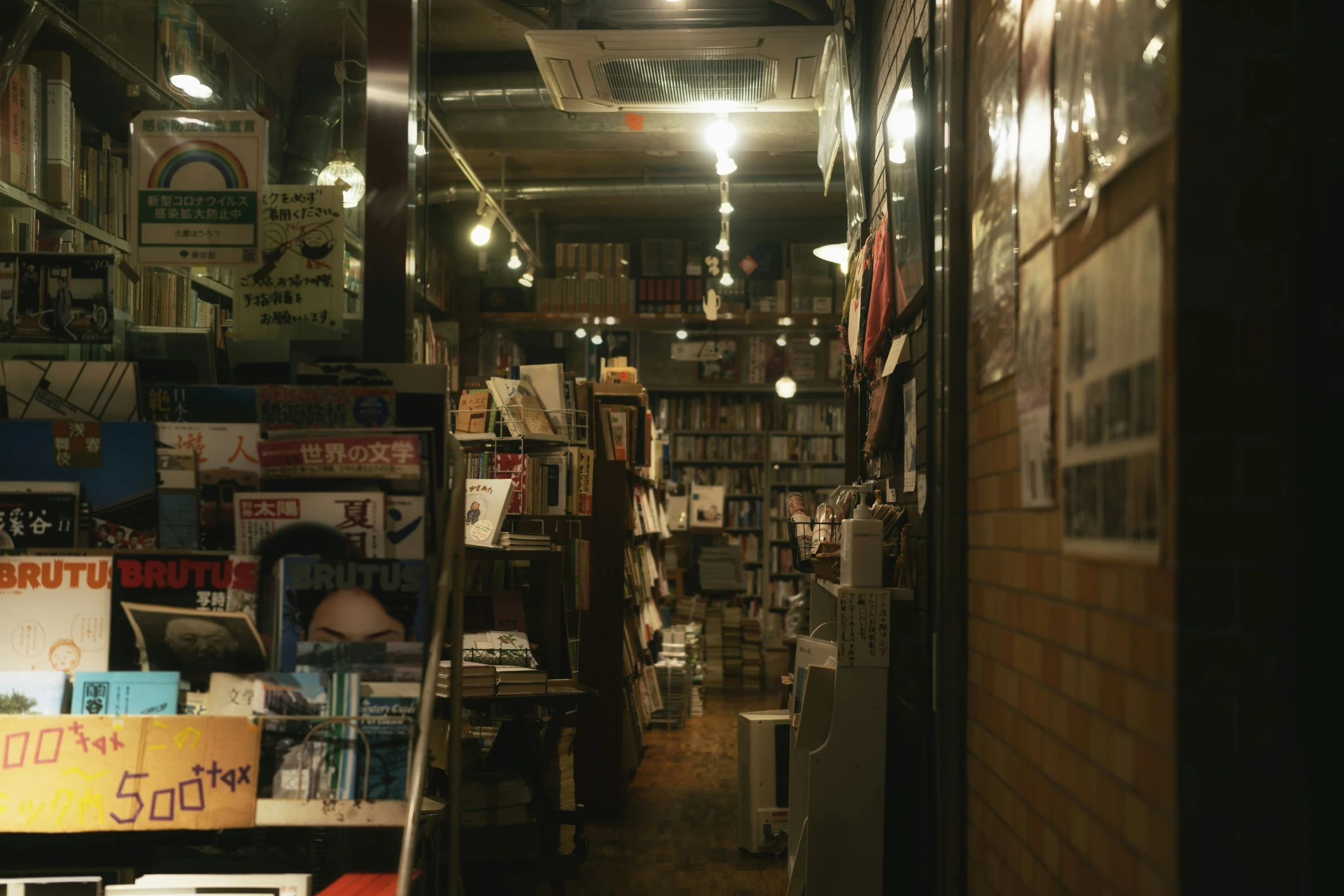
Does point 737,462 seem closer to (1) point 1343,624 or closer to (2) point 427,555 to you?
(2) point 427,555

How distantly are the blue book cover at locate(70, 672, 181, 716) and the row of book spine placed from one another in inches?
45.1

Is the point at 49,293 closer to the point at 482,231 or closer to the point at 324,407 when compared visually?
the point at 324,407

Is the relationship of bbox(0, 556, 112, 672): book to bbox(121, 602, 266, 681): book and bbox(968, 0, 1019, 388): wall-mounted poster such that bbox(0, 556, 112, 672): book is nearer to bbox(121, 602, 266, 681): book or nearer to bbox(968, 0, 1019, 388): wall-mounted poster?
bbox(121, 602, 266, 681): book

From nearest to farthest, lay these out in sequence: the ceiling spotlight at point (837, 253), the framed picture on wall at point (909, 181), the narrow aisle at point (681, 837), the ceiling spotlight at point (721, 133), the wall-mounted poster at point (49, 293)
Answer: the wall-mounted poster at point (49, 293)
the framed picture on wall at point (909, 181)
the narrow aisle at point (681, 837)
the ceiling spotlight at point (837, 253)
the ceiling spotlight at point (721, 133)

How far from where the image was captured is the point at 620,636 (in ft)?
15.3

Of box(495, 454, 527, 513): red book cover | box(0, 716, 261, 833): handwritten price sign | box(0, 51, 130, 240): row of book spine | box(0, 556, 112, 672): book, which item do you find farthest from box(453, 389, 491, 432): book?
box(0, 716, 261, 833): handwritten price sign

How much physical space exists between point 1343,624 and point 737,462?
8387 mm

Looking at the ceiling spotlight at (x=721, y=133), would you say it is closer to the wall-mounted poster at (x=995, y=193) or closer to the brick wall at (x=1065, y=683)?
the wall-mounted poster at (x=995, y=193)

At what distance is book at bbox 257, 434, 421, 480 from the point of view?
1.78m

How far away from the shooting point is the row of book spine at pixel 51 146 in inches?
95.8

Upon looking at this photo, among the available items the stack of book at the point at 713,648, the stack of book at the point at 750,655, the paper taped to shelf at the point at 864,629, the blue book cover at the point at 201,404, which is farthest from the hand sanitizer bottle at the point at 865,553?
the stack of book at the point at 750,655

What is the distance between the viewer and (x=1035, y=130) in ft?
5.16

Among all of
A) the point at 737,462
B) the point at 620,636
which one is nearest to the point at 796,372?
the point at 737,462

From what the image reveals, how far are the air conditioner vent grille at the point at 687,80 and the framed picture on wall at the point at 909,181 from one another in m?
1.19
